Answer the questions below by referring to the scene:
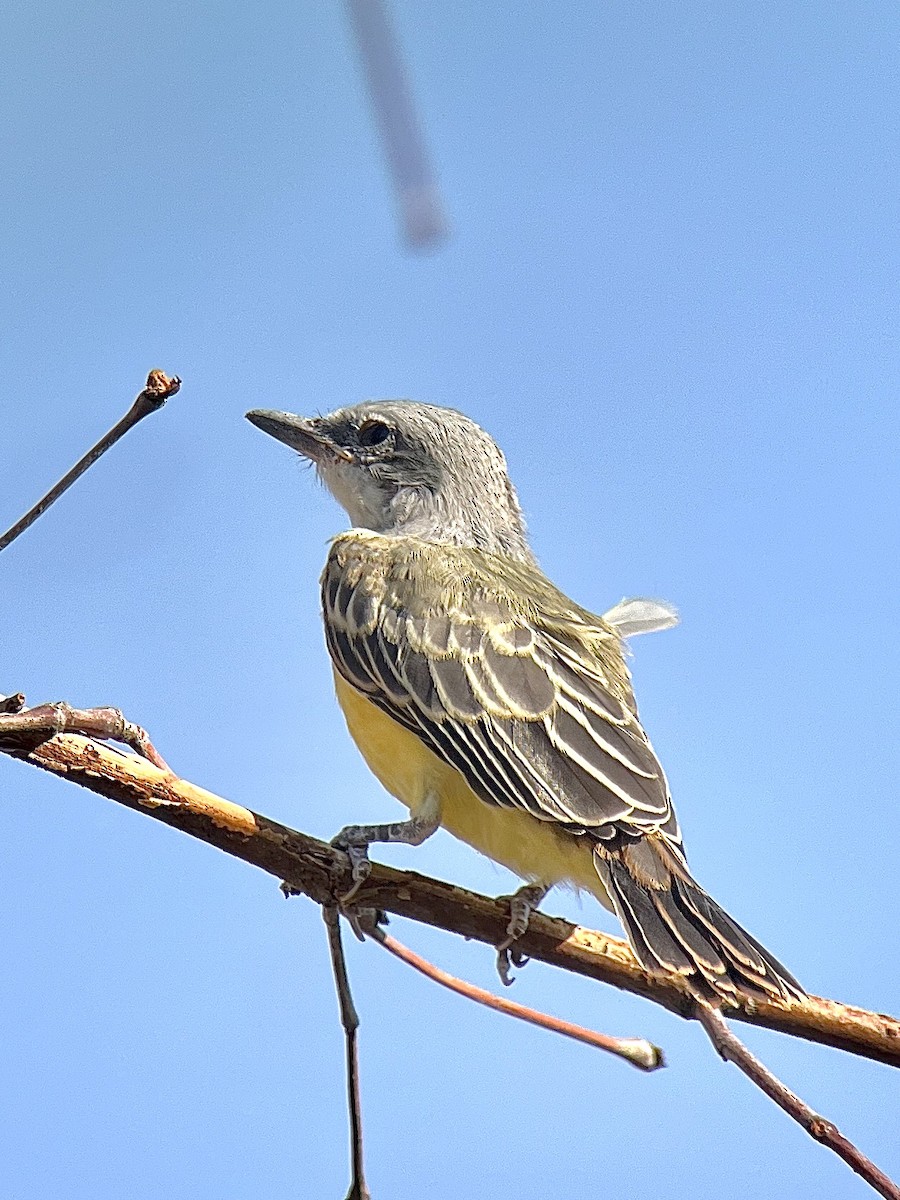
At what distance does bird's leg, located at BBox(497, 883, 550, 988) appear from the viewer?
12.6ft

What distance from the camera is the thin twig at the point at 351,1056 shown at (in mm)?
2807

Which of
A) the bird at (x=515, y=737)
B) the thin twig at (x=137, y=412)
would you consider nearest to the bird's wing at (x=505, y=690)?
the bird at (x=515, y=737)

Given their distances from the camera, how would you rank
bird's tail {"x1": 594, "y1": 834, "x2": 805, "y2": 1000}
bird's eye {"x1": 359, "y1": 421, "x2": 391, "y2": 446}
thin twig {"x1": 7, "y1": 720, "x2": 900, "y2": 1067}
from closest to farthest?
thin twig {"x1": 7, "y1": 720, "x2": 900, "y2": 1067}
bird's tail {"x1": 594, "y1": 834, "x2": 805, "y2": 1000}
bird's eye {"x1": 359, "y1": 421, "x2": 391, "y2": 446}

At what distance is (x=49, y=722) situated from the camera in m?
2.62

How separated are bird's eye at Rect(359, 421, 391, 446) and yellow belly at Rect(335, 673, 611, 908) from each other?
77.6 inches

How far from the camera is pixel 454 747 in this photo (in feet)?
15.1

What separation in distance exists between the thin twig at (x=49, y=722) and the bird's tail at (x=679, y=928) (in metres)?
1.88

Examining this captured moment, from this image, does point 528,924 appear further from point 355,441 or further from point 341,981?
point 355,441

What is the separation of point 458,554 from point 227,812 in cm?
258

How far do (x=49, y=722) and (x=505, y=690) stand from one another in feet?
8.16

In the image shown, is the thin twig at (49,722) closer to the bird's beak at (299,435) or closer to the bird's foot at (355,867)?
the bird's foot at (355,867)

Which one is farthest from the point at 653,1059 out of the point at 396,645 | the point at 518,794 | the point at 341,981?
the point at 396,645

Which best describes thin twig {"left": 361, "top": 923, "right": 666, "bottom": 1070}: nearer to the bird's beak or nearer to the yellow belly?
the yellow belly

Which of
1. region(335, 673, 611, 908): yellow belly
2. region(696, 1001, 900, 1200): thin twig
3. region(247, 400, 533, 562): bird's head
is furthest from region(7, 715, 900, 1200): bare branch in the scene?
region(247, 400, 533, 562): bird's head
